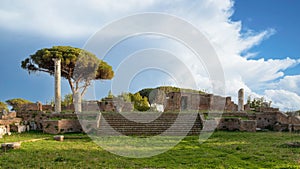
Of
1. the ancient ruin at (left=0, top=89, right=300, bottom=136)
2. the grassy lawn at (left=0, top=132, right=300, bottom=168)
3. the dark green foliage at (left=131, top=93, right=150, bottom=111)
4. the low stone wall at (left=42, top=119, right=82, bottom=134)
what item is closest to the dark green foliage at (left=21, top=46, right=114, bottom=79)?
the dark green foliage at (left=131, top=93, right=150, bottom=111)

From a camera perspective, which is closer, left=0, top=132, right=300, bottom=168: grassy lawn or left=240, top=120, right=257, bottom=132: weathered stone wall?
left=0, top=132, right=300, bottom=168: grassy lawn

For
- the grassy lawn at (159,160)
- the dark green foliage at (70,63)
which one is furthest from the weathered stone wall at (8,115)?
the dark green foliage at (70,63)

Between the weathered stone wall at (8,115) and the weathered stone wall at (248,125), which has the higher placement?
the weathered stone wall at (8,115)

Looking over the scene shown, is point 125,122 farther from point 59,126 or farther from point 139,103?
point 139,103

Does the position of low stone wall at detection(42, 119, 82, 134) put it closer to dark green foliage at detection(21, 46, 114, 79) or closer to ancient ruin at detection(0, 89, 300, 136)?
ancient ruin at detection(0, 89, 300, 136)

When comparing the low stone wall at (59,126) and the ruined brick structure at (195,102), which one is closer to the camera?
the low stone wall at (59,126)

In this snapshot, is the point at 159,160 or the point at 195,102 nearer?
the point at 159,160

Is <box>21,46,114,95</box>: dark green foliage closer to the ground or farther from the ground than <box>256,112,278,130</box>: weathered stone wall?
farther from the ground

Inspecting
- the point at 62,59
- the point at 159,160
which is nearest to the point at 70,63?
the point at 62,59

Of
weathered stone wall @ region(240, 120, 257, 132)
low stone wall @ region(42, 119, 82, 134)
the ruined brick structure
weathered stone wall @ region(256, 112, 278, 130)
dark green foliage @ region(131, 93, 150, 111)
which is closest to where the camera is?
low stone wall @ region(42, 119, 82, 134)

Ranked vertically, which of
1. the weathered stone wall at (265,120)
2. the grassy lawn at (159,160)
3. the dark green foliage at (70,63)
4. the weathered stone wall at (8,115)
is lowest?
the weathered stone wall at (265,120)

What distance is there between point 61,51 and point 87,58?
9.74 feet

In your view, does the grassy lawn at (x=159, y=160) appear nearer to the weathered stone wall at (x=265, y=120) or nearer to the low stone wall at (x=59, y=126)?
the low stone wall at (x=59, y=126)

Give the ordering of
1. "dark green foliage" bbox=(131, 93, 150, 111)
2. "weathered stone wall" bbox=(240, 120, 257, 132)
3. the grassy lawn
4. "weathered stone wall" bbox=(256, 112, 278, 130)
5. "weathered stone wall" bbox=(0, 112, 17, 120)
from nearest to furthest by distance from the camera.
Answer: the grassy lawn → "weathered stone wall" bbox=(0, 112, 17, 120) → "weathered stone wall" bbox=(240, 120, 257, 132) → "weathered stone wall" bbox=(256, 112, 278, 130) → "dark green foliage" bbox=(131, 93, 150, 111)
